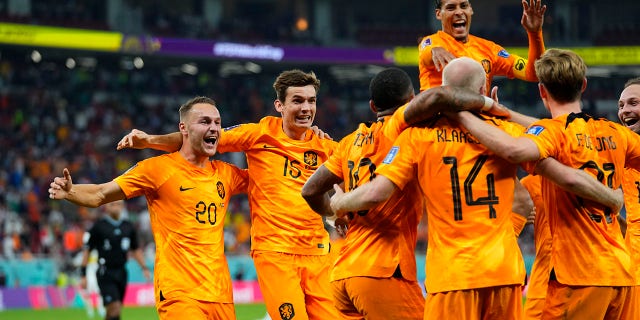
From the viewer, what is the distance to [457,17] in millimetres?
8156

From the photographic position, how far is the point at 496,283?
5465mm

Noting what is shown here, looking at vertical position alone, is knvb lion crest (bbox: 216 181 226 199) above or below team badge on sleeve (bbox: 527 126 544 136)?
below

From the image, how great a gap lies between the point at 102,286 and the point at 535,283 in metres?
8.86

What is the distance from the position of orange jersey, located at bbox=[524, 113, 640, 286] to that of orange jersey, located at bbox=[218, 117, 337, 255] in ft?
9.03

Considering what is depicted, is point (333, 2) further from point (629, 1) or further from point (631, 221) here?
point (631, 221)

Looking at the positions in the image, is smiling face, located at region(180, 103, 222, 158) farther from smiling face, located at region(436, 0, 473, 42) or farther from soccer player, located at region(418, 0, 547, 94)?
smiling face, located at region(436, 0, 473, 42)

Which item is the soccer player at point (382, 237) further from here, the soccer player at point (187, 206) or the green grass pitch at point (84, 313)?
the green grass pitch at point (84, 313)

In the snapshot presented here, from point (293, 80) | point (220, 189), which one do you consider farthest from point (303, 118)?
point (220, 189)

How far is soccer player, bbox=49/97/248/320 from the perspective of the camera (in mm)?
7637

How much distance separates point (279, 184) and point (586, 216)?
3.23 metres

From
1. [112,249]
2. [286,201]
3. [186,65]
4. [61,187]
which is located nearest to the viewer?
[61,187]

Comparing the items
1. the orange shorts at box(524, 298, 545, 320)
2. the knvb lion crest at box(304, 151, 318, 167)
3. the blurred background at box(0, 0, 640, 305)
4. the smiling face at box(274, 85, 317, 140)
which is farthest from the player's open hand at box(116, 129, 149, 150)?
the blurred background at box(0, 0, 640, 305)

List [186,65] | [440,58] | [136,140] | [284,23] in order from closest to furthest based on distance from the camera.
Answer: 1. [440,58]
2. [136,140]
3. [186,65]
4. [284,23]

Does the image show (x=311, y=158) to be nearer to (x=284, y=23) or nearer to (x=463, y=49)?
(x=463, y=49)
